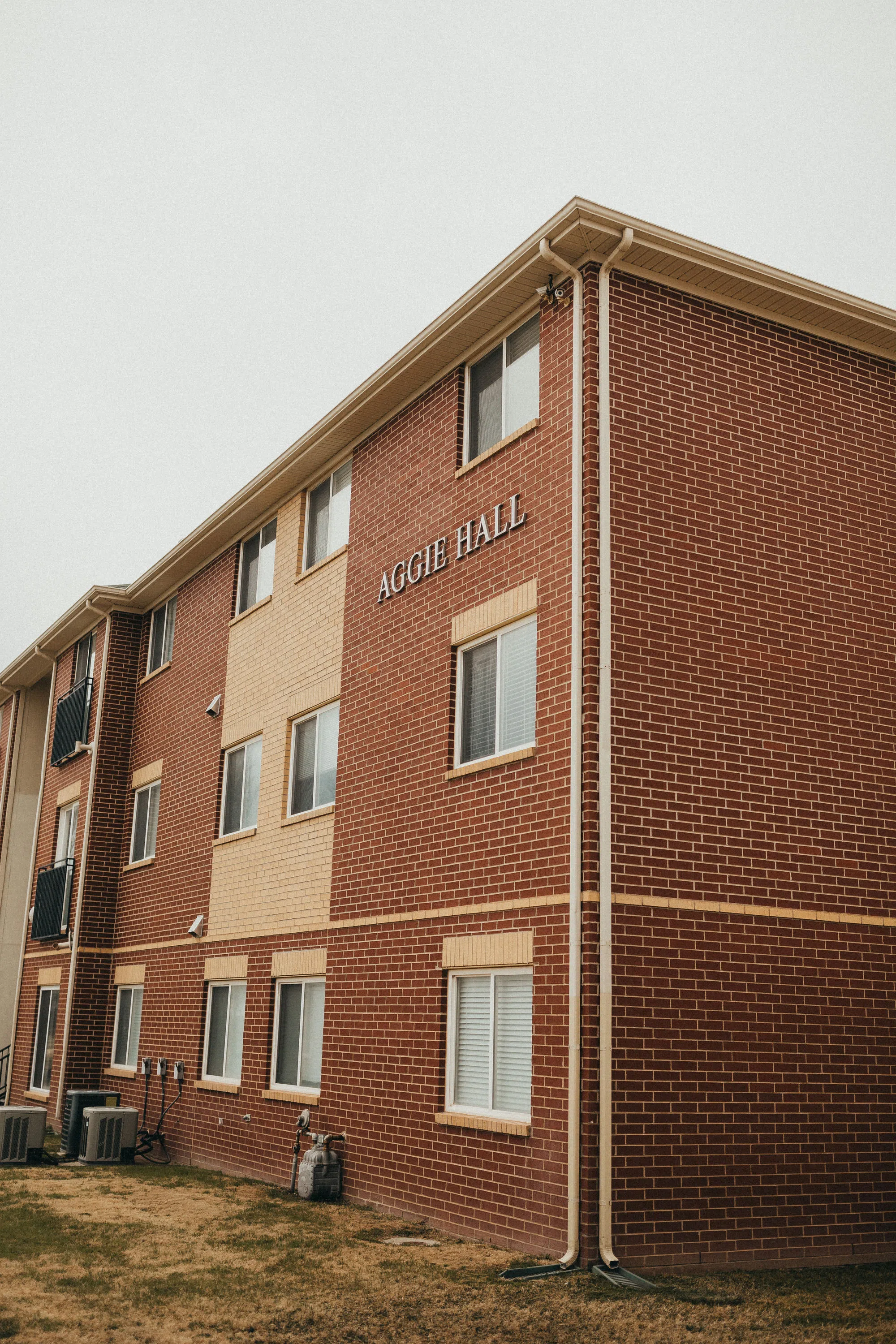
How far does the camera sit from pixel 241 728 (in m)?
18.9

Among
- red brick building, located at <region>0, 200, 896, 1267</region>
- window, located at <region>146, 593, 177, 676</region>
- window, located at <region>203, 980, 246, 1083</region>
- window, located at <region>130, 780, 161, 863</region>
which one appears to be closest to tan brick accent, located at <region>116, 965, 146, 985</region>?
window, located at <region>130, 780, 161, 863</region>

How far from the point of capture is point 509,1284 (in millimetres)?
9359

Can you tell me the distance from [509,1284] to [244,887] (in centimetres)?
930

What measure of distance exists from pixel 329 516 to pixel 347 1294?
10.7 meters

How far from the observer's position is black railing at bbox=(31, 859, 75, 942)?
78.3 ft

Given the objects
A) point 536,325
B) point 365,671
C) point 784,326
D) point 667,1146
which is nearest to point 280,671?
point 365,671

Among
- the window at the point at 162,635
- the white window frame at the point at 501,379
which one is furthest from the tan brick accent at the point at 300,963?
the window at the point at 162,635

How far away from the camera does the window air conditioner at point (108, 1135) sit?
58.7 feet

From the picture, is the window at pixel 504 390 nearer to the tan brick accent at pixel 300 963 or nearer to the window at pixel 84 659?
the tan brick accent at pixel 300 963

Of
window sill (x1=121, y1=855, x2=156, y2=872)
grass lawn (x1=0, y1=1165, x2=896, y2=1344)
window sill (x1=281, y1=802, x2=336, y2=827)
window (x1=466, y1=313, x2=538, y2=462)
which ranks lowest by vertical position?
grass lawn (x1=0, y1=1165, x2=896, y2=1344)

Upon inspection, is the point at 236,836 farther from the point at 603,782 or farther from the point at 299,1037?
A: the point at 603,782

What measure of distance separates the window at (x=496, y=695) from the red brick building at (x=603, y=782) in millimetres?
43

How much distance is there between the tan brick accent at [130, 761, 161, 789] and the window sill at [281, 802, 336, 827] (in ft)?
19.1

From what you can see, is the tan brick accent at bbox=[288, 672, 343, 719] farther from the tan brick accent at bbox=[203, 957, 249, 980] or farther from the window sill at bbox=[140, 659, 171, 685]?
the window sill at bbox=[140, 659, 171, 685]
